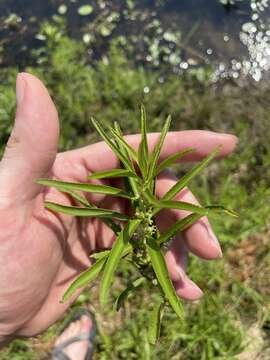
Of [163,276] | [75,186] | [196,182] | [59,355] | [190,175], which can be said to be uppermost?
[190,175]

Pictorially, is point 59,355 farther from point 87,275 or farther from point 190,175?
point 190,175

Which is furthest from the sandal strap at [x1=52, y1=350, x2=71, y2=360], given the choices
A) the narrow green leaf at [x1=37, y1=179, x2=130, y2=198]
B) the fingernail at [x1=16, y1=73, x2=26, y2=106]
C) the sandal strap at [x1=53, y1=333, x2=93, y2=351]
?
the fingernail at [x1=16, y1=73, x2=26, y2=106]

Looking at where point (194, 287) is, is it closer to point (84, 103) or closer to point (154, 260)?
point (154, 260)

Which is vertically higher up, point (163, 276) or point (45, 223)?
point (163, 276)

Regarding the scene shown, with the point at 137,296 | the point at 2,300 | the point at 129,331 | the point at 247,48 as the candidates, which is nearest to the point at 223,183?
the point at 137,296

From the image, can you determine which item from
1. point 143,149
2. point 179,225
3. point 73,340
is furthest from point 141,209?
point 73,340
